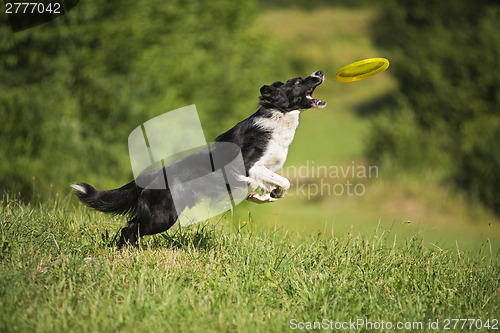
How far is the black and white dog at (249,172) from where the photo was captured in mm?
5008

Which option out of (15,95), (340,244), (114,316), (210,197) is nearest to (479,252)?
(340,244)

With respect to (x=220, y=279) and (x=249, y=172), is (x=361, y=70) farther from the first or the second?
(x=220, y=279)

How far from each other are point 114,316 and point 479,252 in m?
3.72

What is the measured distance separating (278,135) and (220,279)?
1641 mm

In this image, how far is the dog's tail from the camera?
506 cm

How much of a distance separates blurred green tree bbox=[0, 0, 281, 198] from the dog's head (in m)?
7.30

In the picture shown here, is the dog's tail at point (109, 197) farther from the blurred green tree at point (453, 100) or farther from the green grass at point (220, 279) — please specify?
the blurred green tree at point (453, 100)

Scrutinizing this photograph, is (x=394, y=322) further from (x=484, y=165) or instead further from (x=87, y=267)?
(x=484, y=165)

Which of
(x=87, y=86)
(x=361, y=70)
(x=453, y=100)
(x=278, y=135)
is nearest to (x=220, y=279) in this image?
(x=278, y=135)

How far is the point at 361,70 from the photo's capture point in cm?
578

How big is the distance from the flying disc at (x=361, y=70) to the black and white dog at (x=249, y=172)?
322 millimetres

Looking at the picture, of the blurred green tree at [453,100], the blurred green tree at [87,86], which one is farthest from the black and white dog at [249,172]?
the blurred green tree at [453,100]

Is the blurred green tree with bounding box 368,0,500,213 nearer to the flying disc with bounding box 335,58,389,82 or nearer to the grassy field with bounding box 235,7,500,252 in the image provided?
the grassy field with bounding box 235,7,500,252

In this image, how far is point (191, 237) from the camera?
213 inches
